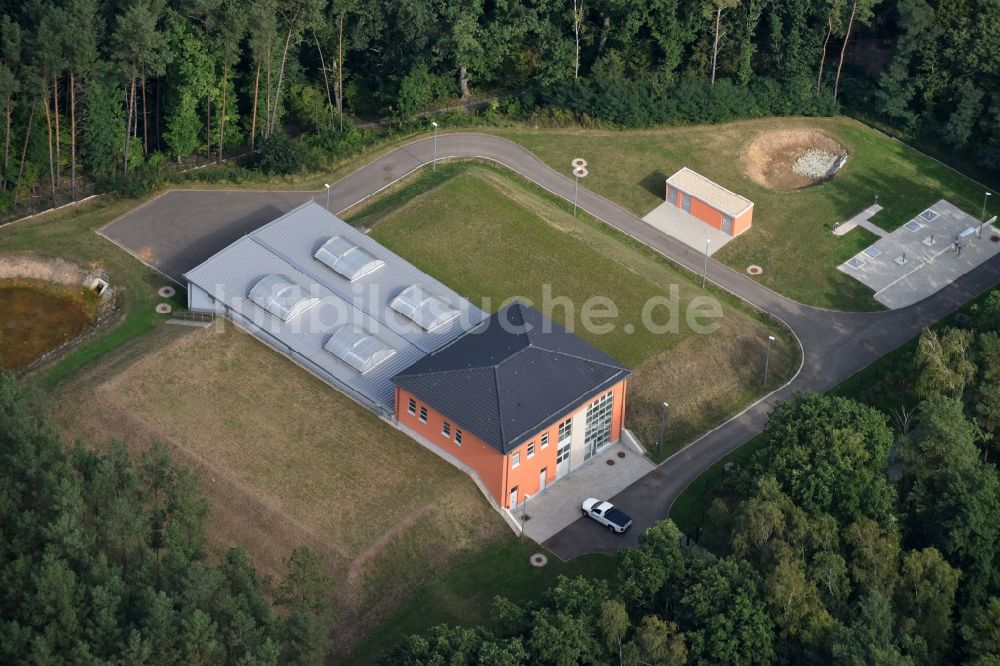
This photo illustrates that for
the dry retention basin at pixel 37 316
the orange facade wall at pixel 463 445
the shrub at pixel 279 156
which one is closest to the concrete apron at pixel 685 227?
the shrub at pixel 279 156

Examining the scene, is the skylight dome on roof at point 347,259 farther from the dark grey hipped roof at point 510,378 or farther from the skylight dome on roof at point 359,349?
the dark grey hipped roof at point 510,378

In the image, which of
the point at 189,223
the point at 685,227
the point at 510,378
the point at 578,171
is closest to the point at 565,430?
the point at 510,378

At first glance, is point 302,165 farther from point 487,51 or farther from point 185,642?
point 185,642

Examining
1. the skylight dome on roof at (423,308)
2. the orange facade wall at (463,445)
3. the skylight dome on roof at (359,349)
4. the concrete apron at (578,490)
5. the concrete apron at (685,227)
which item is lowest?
the concrete apron at (578,490)

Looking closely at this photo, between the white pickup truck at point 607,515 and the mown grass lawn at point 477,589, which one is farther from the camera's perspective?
the white pickup truck at point 607,515

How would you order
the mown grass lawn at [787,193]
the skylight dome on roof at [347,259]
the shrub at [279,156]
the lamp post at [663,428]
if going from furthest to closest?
the shrub at [279,156] → the mown grass lawn at [787,193] → the skylight dome on roof at [347,259] → the lamp post at [663,428]

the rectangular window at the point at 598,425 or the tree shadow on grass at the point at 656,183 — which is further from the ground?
the tree shadow on grass at the point at 656,183

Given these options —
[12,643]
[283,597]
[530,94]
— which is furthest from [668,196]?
[12,643]
